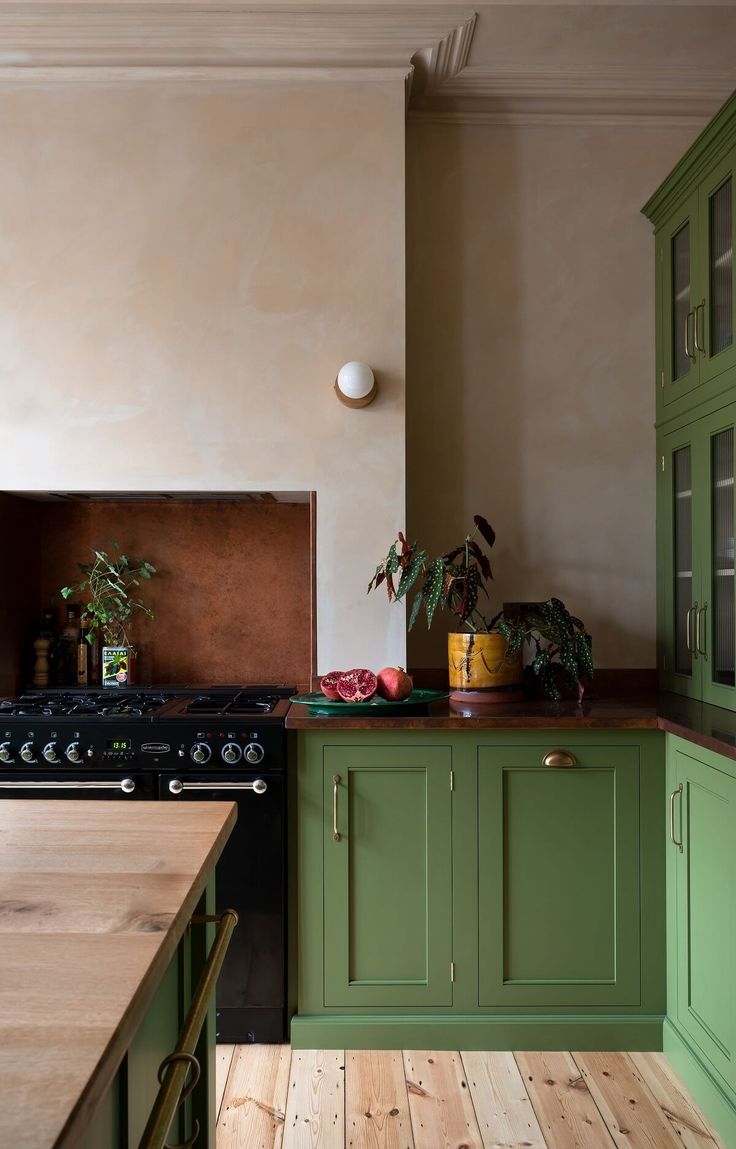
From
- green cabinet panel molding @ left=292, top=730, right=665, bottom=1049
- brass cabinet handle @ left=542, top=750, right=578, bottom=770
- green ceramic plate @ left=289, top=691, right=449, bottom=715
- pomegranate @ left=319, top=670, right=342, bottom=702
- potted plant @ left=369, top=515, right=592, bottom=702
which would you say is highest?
potted plant @ left=369, top=515, right=592, bottom=702

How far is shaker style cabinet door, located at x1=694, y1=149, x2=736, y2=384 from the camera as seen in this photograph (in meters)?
2.46

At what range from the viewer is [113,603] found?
312 centimetres

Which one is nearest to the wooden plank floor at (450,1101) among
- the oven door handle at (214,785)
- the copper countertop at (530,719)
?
the oven door handle at (214,785)

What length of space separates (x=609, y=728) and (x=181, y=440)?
161 centimetres

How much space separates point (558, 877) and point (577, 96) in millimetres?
2654

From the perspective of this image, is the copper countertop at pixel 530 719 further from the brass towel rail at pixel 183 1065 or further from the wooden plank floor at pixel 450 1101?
the brass towel rail at pixel 183 1065

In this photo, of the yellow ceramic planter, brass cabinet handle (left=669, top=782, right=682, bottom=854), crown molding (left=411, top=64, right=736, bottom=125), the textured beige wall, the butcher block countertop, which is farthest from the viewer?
the textured beige wall

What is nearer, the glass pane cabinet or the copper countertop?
the copper countertop

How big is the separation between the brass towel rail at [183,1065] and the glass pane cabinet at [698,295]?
2.04 meters

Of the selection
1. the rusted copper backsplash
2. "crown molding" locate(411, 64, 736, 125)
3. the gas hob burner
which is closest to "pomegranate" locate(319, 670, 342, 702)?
the gas hob burner

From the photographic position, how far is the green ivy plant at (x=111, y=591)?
10.2 ft

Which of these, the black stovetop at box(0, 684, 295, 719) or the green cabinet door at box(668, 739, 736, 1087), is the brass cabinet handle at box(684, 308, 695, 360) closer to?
the green cabinet door at box(668, 739, 736, 1087)

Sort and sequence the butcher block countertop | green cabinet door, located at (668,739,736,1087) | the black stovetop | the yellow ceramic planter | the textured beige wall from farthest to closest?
the textured beige wall → the yellow ceramic planter → the black stovetop → green cabinet door, located at (668,739,736,1087) → the butcher block countertop

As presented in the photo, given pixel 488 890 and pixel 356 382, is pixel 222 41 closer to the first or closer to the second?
pixel 356 382
